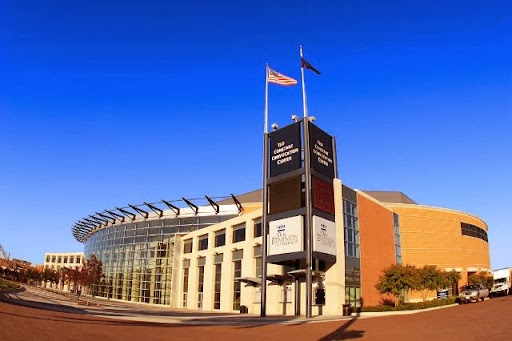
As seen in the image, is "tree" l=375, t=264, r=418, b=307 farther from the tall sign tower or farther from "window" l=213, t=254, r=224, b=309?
"window" l=213, t=254, r=224, b=309

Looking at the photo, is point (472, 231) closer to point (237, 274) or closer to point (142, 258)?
point (237, 274)

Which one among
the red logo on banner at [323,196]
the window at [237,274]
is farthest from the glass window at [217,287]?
the red logo on banner at [323,196]

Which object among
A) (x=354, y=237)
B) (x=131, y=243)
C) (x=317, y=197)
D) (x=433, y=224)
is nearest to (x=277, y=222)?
(x=317, y=197)

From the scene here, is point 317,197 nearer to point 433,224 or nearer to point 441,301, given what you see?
point 441,301

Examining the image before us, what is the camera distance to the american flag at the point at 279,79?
41969 millimetres

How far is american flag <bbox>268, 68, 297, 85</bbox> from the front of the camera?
4197 centimetres

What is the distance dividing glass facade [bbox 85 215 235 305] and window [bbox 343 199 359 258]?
30471 millimetres

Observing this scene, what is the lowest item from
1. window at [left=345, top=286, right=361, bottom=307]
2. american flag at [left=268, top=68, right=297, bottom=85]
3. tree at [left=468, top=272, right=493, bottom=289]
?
window at [left=345, top=286, right=361, bottom=307]

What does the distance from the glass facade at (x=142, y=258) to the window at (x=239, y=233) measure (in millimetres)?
15556

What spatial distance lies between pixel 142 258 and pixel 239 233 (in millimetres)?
28606

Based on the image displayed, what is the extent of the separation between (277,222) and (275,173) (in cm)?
505

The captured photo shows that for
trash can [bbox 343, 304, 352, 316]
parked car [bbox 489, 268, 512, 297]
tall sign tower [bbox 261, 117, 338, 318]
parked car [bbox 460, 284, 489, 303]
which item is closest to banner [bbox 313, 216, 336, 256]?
tall sign tower [bbox 261, 117, 338, 318]

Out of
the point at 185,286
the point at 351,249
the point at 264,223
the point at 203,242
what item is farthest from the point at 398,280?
the point at 185,286

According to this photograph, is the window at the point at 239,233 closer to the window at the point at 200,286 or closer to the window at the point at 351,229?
the window at the point at 200,286
